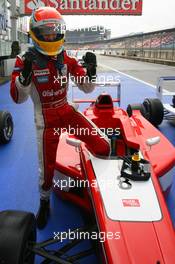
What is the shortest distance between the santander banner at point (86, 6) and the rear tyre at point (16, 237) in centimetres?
1338

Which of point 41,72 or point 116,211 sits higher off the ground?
point 41,72

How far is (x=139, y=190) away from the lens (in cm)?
183

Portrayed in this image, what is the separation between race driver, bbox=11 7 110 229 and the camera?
6.82 feet

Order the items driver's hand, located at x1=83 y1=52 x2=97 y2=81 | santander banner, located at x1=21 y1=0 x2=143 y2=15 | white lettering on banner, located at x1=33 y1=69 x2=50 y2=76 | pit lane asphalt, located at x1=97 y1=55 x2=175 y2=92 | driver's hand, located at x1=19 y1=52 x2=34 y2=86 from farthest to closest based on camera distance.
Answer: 1. santander banner, located at x1=21 y1=0 x2=143 y2=15
2. pit lane asphalt, located at x1=97 y1=55 x2=175 y2=92
3. driver's hand, located at x1=83 y1=52 x2=97 y2=81
4. white lettering on banner, located at x1=33 y1=69 x2=50 y2=76
5. driver's hand, located at x1=19 y1=52 x2=34 y2=86

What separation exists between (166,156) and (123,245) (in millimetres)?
1283

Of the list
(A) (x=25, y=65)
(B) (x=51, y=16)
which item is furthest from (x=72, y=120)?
(B) (x=51, y=16)

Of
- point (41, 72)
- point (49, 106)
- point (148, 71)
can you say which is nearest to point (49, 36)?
point (41, 72)

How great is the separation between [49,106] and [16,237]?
3.10 feet

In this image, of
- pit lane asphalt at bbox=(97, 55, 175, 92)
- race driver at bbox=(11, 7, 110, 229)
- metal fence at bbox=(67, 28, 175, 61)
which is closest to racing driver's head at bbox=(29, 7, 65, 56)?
race driver at bbox=(11, 7, 110, 229)

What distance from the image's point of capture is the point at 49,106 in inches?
88.2

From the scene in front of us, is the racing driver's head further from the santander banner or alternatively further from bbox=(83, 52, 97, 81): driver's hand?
the santander banner

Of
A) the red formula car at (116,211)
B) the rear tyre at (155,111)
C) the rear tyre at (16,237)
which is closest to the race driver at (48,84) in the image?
the red formula car at (116,211)

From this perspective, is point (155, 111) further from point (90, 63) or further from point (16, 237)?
point (16, 237)

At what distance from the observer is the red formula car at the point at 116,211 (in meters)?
1.51
